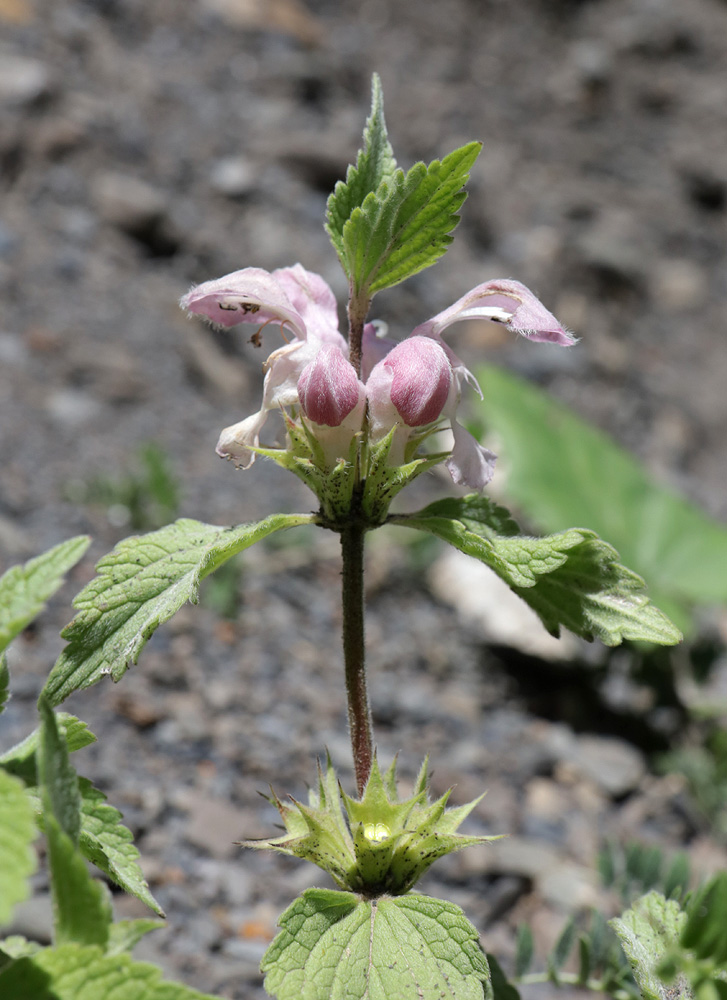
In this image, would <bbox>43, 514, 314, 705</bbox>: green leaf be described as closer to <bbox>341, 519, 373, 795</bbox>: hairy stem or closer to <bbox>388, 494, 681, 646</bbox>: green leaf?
<bbox>341, 519, 373, 795</bbox>: hairy stem

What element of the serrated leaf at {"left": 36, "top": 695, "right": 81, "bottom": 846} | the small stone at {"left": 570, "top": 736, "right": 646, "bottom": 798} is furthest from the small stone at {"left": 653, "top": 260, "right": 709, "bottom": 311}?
the serrated leaf at {"left": 36, "top": 695, "right": 81, "bottom": 846}

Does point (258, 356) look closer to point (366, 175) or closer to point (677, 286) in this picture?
point (677, 286)

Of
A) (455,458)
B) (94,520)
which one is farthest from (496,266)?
(455,458)

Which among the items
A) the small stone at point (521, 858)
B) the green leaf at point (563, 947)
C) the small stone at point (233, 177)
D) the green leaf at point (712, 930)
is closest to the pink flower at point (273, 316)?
the green leaf at point (712, 930)

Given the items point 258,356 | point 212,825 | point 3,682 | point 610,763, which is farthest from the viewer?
point 258,356

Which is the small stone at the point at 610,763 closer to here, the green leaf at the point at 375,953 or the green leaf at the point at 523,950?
the green leaf at the point at 523,950

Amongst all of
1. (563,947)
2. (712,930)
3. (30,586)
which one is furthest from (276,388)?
(563,947)
